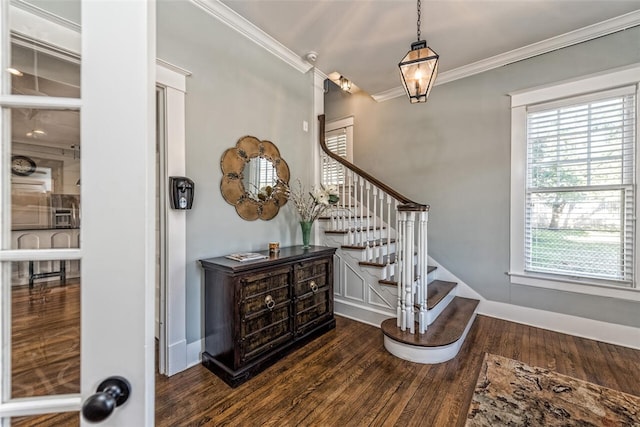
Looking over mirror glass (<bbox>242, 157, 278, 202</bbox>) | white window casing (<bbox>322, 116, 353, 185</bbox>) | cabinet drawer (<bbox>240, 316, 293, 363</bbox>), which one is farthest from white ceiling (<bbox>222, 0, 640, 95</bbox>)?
cabinet drawer (<bbox>240, 316, 293, 363</bbox>)

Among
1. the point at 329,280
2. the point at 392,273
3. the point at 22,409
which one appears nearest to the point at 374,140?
the point at 392,273

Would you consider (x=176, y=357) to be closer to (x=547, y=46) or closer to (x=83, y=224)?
(x=83, y=224)

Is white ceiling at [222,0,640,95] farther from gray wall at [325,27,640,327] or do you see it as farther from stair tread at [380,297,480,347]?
stair tread at [380,297,480,347]

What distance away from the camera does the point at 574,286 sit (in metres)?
2.87

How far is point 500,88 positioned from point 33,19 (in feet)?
13.2

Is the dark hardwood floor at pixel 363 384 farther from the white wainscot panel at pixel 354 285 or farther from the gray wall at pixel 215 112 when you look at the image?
the gray wall at pixel 215 112

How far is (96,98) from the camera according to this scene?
559 millimetres

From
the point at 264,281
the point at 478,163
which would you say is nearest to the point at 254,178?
the point at 264,281

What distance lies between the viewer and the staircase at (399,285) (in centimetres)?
247

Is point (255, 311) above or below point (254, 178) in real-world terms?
below

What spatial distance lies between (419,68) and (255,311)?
223 centimetres

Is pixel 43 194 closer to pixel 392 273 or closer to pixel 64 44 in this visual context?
pixel 64 44

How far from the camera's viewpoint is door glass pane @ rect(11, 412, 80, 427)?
0.58m

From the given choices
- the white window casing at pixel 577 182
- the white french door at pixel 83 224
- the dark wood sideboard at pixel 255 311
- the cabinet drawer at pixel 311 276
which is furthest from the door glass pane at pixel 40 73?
the white window casing at pixel 577 182
